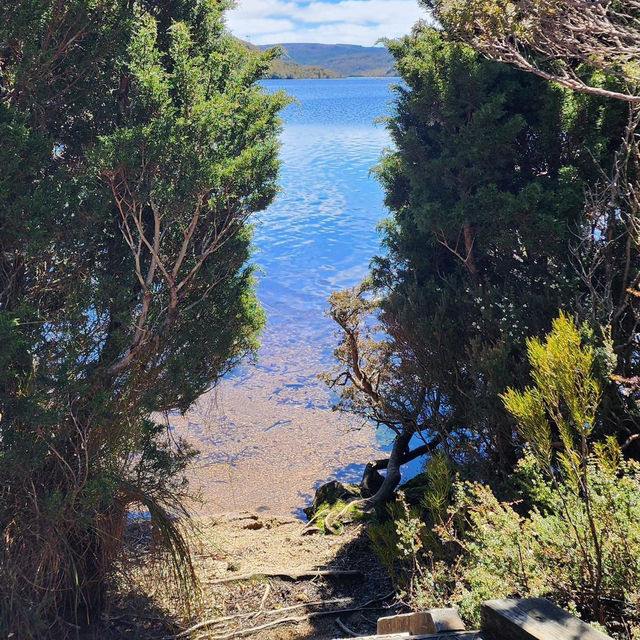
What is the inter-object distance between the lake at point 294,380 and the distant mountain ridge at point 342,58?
132611 millimetres

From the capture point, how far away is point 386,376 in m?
11.5

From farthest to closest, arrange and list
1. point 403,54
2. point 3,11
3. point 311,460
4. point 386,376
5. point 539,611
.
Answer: point 311,460 → point 386,376 → point 403,54 → point 3,11 → point 539,611

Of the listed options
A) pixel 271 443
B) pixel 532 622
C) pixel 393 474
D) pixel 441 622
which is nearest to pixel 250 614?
pixel 393 474

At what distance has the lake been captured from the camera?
15.1 metres

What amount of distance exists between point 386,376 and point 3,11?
8.09 m

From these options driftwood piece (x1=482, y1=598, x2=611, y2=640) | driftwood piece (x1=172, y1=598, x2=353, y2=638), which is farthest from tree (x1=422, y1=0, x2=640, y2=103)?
driftwood piece (x1=172, y1=598, x2=353, y2=638)

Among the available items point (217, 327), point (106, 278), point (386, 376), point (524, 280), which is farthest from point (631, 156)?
point (106, 278)

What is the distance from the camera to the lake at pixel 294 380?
49.5 feet

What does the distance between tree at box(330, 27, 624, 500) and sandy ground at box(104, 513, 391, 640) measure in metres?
2.28

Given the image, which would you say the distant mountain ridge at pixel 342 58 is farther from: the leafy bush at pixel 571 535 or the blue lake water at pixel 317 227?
the leafy bush at pixel 571 535

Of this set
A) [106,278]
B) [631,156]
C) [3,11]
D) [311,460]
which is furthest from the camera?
[311,460]

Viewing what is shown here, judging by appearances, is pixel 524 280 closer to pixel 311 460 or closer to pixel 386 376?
pixel 386 376

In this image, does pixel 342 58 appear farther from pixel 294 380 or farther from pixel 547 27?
pixel 547 27

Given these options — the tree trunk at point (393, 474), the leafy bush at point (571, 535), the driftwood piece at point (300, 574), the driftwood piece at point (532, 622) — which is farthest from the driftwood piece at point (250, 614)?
Result: the driftwood piece at point (532, 622)
